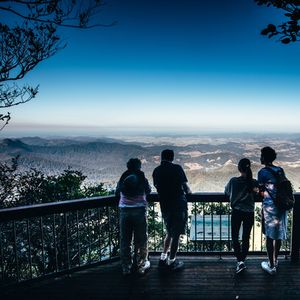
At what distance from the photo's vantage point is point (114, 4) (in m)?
5.62

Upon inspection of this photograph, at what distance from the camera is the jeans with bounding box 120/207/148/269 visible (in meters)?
3.93

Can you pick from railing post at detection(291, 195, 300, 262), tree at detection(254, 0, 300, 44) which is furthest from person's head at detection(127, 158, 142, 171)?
railing post at detection(291, 195, 300, 262)

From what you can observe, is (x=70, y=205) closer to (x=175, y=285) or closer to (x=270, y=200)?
(x=175, y=285)

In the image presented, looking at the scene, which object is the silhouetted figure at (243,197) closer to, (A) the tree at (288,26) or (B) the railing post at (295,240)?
(B) the railing post at (295,240)

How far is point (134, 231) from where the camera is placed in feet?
13.3

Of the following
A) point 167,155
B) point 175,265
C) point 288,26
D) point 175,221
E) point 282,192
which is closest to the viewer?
point 288,26

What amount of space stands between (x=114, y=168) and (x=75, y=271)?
18.7m

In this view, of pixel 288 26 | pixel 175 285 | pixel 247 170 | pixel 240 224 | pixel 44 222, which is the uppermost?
pixel 288 26

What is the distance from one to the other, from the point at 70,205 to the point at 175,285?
73.6 inches

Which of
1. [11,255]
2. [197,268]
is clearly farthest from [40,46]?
[11,255]

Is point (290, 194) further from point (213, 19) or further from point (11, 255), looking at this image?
point (11, 255)

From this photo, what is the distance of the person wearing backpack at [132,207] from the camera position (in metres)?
3.88

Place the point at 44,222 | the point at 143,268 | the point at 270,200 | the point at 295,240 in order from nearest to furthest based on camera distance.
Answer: the point at 270,200
the point at 143,268
the point at 295,240
the point at 44,222

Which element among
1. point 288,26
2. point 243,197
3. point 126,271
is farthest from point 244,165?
point 126,271
